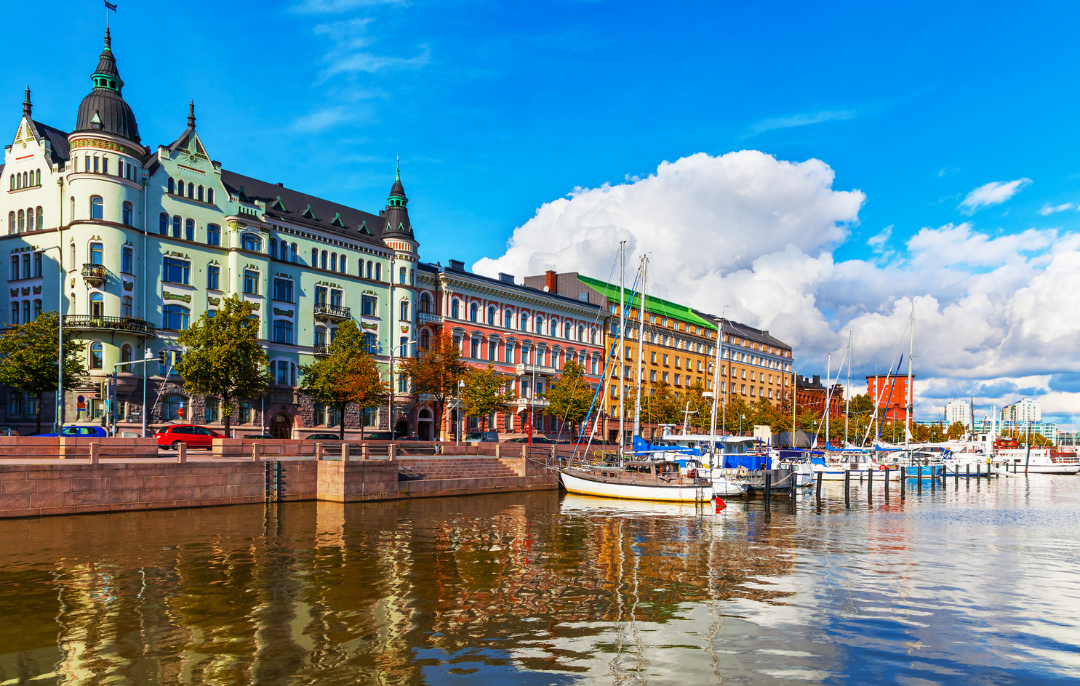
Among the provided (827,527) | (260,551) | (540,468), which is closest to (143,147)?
(540,468)

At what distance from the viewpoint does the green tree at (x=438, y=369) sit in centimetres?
6756

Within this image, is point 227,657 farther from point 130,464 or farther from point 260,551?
point 130,464

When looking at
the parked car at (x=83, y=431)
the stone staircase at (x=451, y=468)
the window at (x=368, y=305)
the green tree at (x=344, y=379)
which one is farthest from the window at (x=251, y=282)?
the stone staircase at (x=451, y=468)

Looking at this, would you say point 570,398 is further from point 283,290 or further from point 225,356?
point 225,356

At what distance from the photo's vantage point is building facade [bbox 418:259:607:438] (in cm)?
7938

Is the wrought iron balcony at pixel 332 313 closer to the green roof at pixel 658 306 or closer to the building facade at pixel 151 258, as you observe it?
the building facade at pixel 151 258

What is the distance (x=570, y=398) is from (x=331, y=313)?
987 inches

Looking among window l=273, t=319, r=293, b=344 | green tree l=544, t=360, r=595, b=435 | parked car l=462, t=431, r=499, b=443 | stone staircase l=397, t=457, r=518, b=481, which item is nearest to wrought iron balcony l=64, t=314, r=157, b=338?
window l=273, t=319, r=293, b=344

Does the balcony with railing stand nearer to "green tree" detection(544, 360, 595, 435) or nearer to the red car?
"green tree" detection(544, 360, 595, 435)

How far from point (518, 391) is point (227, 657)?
71852mm

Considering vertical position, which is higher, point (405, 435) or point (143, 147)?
point (143, 147)

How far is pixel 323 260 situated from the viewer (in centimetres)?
7094

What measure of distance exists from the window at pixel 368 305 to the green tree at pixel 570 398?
20.3m

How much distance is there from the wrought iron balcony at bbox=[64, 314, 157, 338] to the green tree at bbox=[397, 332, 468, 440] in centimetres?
2138
